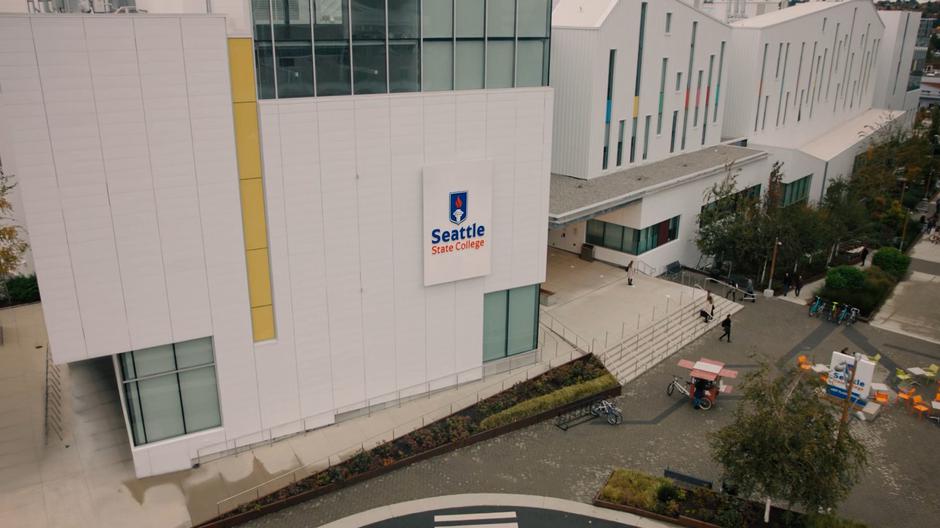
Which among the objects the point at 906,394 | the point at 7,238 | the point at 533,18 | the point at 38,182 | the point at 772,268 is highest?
the point at 533,18

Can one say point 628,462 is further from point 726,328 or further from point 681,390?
point 726,328

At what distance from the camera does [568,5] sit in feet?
125

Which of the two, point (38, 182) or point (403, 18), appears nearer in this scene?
point (38, 182)

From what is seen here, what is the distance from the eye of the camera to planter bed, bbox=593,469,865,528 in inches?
836

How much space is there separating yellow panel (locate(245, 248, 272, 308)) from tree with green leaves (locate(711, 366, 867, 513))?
14232mm

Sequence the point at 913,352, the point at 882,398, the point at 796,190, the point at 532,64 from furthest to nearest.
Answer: the point at 796,190
the point at 913,352
the point at 882,398
the point at 532,64

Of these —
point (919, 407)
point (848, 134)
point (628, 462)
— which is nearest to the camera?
point (628, 462)

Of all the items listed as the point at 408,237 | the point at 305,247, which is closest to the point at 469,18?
the point at 408,237

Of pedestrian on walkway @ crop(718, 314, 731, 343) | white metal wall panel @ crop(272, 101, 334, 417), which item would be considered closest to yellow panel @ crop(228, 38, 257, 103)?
white metal wall panel @ crop(272, 101, 334, 417)

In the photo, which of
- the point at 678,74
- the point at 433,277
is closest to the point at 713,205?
the point at 678,74

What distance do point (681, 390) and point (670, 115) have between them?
20.3m

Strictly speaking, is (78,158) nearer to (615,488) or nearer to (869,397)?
(615,488)

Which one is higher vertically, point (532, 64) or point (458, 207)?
point (532, 64)

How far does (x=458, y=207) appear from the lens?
25.0m
